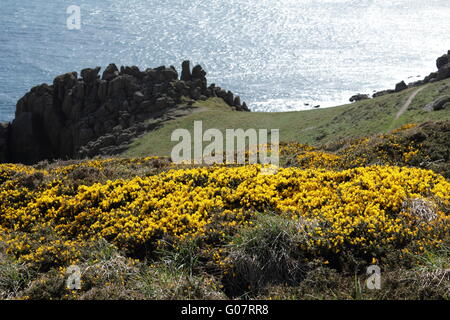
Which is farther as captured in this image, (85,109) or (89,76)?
(89,76)

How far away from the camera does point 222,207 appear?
10.4 metres

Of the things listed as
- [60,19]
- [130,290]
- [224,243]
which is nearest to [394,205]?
[224,243]

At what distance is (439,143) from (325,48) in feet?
528

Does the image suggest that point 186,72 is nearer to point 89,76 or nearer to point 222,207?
point 89,76

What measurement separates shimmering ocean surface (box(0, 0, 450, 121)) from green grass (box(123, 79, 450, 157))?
46041mm

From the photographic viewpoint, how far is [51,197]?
1219 cm

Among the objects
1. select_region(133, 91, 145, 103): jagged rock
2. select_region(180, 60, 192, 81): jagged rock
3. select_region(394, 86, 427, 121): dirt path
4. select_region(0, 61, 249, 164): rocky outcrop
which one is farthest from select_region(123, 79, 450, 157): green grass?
select_region(180, 60, 192, 81): jagged rock

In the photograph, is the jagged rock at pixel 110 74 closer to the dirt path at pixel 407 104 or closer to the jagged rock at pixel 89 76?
the jagged rock at pixel 89 76

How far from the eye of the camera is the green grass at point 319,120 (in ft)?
156

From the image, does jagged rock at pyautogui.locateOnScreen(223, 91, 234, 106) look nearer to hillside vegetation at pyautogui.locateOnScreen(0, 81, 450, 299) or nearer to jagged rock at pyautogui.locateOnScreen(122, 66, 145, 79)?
jagged rock at pyautogui.locateOnScreen(122, 66, 145, 79)

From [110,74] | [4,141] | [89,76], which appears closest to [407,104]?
[110,74]

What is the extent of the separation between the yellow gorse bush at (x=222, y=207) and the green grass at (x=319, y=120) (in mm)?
32754

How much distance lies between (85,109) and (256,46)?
103 metres

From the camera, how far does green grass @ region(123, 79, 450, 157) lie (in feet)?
156
